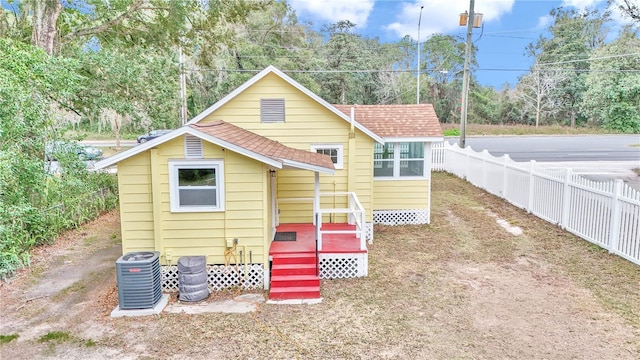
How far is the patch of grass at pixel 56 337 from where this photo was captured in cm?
559

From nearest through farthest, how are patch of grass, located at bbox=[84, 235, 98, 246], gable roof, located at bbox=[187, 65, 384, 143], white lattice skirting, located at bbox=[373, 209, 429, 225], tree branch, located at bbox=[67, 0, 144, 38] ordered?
gable roof, located at bbox=[187, 65, 384, 143] < patch of grass, located at bbox=[84, 235, 98, 246] < white lattice skirting, located at bbox=[373, 209, 429, 225] < tree branch, located at bbox=[67, 0, 144, 38]

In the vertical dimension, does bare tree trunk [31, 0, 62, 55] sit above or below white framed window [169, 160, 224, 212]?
above

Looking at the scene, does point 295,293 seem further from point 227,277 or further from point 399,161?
point 399,161

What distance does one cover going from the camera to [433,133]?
11227mm

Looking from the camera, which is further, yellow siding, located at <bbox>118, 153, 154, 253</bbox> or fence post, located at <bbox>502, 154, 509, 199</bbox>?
fence post, located at <bbox>502, 154, 509, 199</bbox>

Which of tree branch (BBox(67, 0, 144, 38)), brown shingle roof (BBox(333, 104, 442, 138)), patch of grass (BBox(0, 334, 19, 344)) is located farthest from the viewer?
tree branch (BBox(67, 0, 144, 38))

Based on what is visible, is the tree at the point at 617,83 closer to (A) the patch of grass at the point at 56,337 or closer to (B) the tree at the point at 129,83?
(B) the tree at the point at 129,83

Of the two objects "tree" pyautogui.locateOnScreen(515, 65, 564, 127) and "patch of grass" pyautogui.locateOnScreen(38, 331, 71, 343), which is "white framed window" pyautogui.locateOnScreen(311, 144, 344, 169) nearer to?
"patch of grass" pyautogui.locateOnScreen(38, 331, 71, 343)

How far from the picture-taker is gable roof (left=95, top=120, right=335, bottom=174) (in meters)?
6.80

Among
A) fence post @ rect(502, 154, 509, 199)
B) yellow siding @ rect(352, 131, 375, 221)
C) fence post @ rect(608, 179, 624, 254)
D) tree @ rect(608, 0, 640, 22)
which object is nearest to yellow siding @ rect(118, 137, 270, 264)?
yellow siding @ rect(352, 131, 375, 221)

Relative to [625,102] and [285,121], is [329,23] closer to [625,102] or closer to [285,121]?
[625,102]

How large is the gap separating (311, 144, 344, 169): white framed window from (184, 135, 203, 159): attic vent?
142 inches

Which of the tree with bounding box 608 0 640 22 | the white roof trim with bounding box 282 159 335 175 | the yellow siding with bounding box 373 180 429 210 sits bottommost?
the yellow siding with bounding box 373 180 429 210

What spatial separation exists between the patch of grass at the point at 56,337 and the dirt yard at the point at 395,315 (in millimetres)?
28
